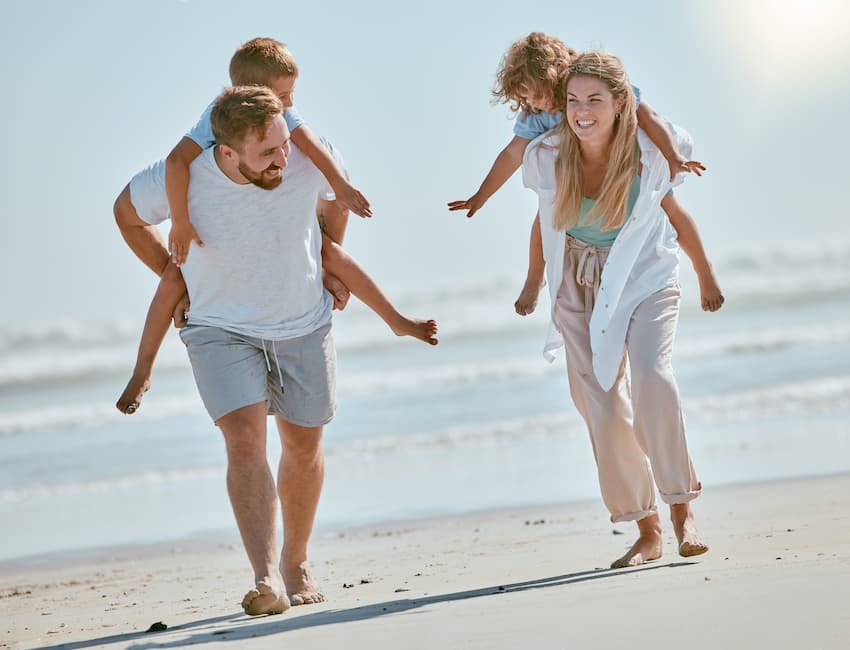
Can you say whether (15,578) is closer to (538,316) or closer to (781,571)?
(781,571)

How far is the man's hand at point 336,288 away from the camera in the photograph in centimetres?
475

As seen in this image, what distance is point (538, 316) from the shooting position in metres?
20.5

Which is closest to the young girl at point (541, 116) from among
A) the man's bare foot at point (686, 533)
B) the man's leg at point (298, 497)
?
the man's bare foot at point (686, 533)

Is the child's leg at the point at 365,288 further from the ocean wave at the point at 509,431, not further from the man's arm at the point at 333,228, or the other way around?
the ocean wave at the point at 509,431

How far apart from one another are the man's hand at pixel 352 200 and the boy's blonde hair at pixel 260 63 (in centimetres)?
47

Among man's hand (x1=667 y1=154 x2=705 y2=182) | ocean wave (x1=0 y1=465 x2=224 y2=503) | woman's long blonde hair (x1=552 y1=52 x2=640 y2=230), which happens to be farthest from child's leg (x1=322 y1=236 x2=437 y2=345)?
ocean wave (x1=0 y1=465 x2=224 y2=503)

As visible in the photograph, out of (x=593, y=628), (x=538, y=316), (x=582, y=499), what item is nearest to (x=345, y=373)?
(x=538, y=316)

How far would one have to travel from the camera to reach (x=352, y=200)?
4457 millimetres

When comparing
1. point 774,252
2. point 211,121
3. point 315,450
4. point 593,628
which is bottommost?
point 593,628

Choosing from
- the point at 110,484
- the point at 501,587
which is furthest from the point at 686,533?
the point at 110,484

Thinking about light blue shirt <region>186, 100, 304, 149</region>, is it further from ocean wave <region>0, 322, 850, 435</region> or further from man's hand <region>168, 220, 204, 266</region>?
ocean wave <region>0, 322, 850, 435</region>

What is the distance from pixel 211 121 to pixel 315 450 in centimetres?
124

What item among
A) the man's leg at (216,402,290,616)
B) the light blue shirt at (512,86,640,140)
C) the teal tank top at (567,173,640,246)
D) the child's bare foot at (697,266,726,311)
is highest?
the light blue shirt at (512,86,640,140)

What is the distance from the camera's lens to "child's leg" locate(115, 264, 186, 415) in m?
4.56
